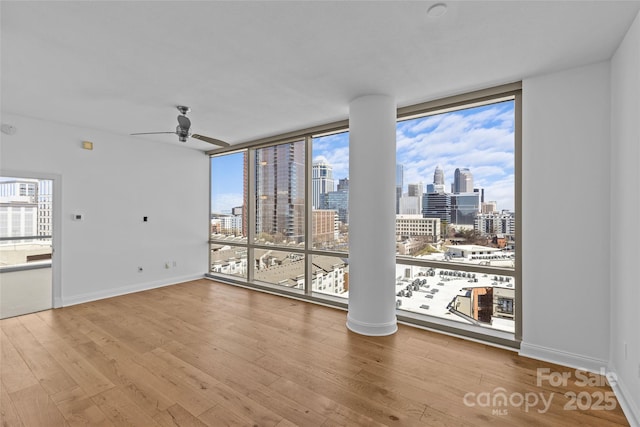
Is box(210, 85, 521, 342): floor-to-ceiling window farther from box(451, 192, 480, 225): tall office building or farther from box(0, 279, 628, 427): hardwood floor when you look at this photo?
box(0, 279, 628, 427): hardwood floor

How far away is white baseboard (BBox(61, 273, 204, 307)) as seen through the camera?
443 cm

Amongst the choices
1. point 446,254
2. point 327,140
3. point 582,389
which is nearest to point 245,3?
point 327,140

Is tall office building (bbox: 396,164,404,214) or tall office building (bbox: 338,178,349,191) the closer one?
tall office building (bbox: 396,164,404,214)

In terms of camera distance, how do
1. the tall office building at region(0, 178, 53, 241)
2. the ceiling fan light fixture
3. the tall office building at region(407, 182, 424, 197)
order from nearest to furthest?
the ceiling fan light fixture → the tall office building at region(407, 182, 424, 197) → the tall office building at region(0, 178, 53, 241)

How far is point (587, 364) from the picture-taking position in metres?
2.54

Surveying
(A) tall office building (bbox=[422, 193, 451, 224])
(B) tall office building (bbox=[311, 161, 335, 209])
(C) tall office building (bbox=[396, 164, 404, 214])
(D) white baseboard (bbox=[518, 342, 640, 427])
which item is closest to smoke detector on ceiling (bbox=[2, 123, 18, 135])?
(B) tall office building (bbox=[311, 161, 335, 209])

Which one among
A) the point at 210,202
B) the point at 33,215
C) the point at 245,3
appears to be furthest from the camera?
the point at 210,202

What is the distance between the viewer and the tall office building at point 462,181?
3.36 meters

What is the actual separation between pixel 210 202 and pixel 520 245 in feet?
18.7

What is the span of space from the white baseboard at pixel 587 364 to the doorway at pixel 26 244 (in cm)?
624

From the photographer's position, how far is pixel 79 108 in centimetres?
370

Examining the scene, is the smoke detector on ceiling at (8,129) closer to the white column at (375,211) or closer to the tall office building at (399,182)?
the white column at (375,211)

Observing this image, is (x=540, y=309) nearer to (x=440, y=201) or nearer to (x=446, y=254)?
(x=446, y=254)

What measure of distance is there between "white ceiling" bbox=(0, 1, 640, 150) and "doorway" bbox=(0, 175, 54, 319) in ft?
3.82
